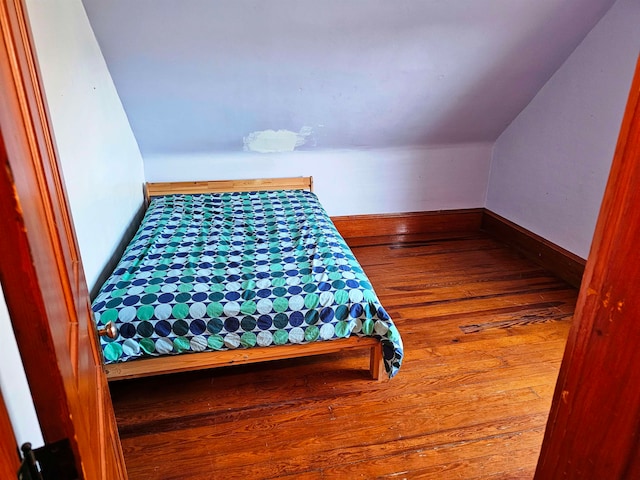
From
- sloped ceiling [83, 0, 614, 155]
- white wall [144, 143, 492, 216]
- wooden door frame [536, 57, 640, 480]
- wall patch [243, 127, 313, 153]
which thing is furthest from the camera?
white wall [144, 143, 492, 216]

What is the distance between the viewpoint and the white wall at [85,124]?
1733 millimetres

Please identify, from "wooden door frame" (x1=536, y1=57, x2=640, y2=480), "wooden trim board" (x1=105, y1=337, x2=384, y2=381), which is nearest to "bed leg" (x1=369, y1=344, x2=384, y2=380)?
"wooden trim board" (x1=105, y1=337, x2=384, y2=381)

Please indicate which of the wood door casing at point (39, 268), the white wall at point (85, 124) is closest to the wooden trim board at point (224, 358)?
the white wall at point (85, 124)

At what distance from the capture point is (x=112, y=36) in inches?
93.0

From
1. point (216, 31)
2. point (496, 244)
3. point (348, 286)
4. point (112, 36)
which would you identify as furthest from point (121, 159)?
point (496, 244)

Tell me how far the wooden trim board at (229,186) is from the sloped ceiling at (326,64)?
27cm

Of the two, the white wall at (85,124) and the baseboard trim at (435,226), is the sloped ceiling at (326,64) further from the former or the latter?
the baseboard trim at (435,226)

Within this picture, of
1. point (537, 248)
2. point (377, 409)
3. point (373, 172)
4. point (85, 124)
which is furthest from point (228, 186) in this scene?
point (537, 248)

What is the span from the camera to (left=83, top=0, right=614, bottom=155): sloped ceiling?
7.66 feet

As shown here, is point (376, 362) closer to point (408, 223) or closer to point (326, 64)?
point (326, 64)

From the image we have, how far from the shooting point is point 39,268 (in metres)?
0.48

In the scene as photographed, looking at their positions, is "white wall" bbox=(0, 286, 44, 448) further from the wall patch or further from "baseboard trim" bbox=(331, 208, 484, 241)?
"baseboard trim" bbox=(331, 208, 484, 241)

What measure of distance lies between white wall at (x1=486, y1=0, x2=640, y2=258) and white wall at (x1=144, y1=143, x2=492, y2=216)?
35 cm

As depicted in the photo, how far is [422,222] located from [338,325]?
2.34 meters
